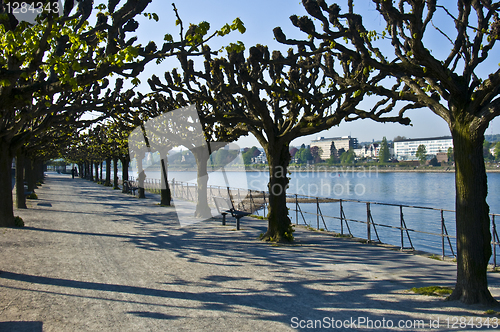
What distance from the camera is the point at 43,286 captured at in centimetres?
710

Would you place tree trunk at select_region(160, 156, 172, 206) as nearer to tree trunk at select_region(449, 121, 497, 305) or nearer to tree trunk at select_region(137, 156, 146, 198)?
tree trunk at select_region(137, 156, 146, 198)

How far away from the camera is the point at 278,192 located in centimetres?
1177

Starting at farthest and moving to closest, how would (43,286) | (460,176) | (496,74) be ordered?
(43,286) < (460,176) < (496,74)

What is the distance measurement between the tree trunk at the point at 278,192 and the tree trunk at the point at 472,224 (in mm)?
5986

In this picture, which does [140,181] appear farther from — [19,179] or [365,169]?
[365,169]

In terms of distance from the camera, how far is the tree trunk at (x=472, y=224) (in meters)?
6.13

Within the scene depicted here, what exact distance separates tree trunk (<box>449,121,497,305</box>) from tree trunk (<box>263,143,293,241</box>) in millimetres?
5986

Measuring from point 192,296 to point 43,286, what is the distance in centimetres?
287

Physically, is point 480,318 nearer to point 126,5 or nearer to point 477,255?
point 477,255

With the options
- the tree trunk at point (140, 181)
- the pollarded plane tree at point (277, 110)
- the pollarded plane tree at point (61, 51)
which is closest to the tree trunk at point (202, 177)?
the pollarded plane tree at point (277, 110)

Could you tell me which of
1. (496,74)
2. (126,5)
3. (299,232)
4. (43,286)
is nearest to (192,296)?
(43,286)

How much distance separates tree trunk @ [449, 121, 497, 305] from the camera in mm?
6129

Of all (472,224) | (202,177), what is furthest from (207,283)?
(202,177)

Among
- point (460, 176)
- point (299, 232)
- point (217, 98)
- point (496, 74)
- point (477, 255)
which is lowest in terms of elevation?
point (299, 232)
